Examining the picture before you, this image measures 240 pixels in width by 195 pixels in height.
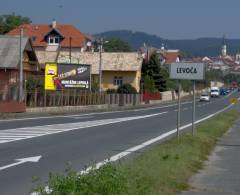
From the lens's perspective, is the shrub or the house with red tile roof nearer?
the shrub

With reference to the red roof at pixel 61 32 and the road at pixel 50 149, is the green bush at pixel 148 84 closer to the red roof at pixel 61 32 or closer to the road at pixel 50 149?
the red roof at pixel 61 32

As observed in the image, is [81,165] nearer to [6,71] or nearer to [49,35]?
[6,71]

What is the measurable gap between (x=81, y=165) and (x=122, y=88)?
73630 mm

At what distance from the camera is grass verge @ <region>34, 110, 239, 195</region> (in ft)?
29.3

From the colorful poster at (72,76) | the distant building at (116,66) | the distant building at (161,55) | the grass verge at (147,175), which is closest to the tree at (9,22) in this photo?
the distant building at (161,55)

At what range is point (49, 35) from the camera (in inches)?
4732

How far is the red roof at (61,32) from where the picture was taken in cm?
12050

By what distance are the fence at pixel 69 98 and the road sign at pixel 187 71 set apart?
103 ft

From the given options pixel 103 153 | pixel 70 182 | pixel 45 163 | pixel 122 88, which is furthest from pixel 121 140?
pixel 122 88

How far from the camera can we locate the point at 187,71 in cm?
2236

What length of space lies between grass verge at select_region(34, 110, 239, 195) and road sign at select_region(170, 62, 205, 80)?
1919mm

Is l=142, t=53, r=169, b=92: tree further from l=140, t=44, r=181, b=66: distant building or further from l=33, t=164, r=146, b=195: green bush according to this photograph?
l=33, t=164, r=146, b=195: green bush

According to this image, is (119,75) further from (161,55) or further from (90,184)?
(90,184)

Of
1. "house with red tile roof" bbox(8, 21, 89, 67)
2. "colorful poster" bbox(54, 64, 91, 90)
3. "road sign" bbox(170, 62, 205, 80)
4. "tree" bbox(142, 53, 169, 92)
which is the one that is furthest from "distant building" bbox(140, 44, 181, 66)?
"road sign" bbox(170, 62, 205, 80)
